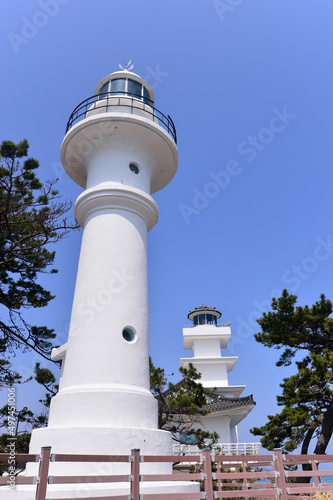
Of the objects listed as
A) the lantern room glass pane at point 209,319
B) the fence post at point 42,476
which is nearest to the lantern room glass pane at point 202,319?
the lantern room glass pane at point 209,319

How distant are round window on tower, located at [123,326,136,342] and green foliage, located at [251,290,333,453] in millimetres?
5575

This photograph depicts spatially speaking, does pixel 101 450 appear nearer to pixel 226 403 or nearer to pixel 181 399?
pixel 181 399

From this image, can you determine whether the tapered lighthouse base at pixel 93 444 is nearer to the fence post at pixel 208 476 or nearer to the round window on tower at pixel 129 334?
the fence post at pixel 208 476

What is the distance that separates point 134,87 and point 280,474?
10081 millimetres

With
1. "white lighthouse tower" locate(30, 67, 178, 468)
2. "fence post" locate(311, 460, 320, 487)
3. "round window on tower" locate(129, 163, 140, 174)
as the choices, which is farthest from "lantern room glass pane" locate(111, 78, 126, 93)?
"fence post" locate(311, 460, 320, 487)

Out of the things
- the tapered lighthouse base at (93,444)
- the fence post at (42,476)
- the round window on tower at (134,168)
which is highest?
the round window on tower at (134,168)

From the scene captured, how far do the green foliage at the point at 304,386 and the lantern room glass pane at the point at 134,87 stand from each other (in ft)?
26.3

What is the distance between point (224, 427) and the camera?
23.3 metres

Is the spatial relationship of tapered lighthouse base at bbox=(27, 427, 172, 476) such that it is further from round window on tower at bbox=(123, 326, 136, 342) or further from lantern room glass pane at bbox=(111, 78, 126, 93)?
lantern room glass pane at bbox=(111, 78, 126, 93)

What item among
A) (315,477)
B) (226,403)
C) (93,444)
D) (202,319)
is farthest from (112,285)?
(202,319)

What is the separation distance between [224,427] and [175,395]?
1321 centimetres

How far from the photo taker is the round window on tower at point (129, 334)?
789 centimetres

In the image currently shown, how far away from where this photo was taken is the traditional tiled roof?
22.8 metres

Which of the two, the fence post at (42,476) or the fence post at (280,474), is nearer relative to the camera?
the fence post at (42,476)
